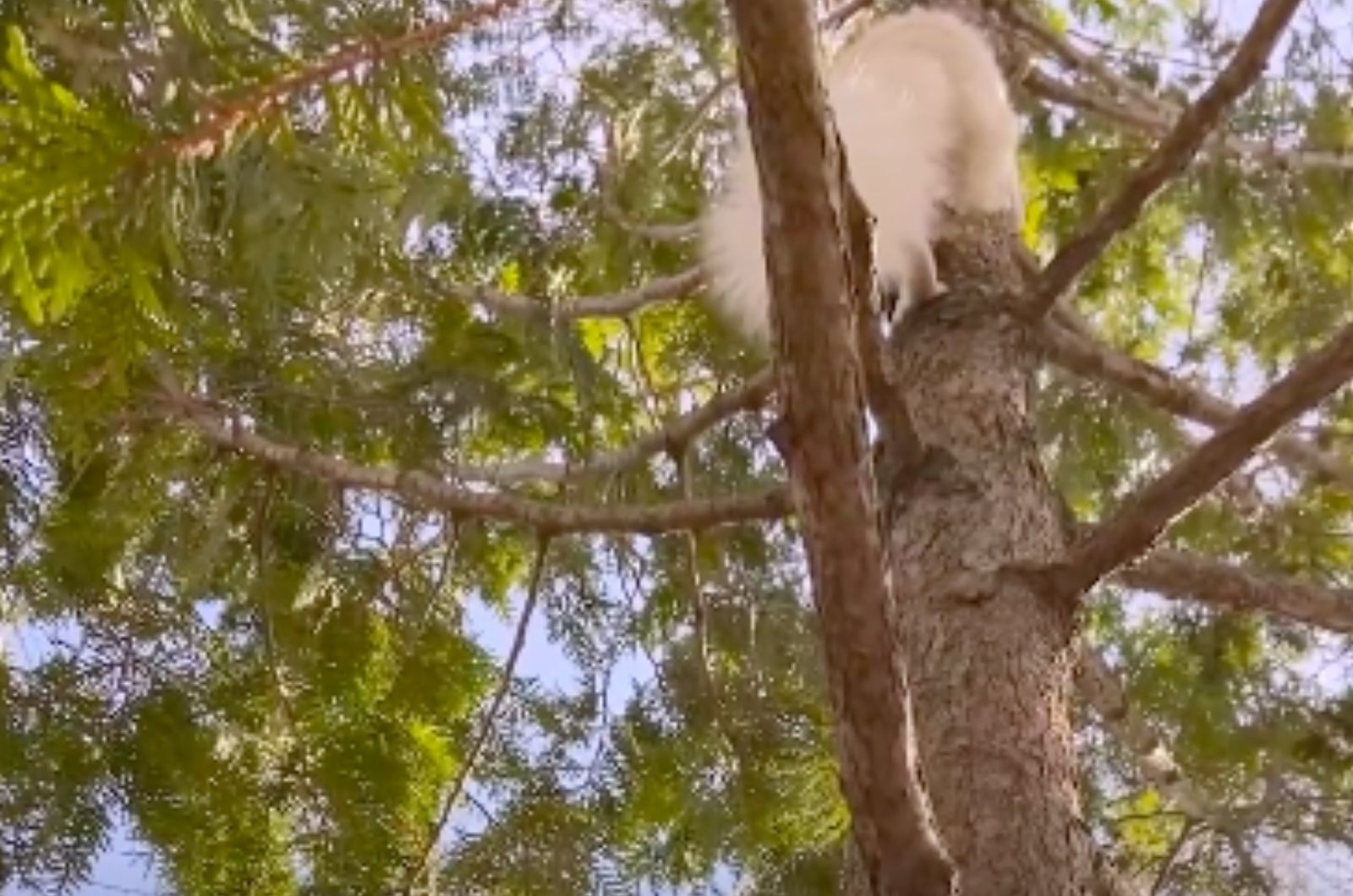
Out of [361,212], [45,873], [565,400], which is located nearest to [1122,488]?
[565,400]

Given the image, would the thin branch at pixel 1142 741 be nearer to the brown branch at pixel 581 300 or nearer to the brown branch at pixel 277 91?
the brown branch at pixel 581 300

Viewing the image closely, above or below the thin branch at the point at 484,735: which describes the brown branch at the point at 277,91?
below

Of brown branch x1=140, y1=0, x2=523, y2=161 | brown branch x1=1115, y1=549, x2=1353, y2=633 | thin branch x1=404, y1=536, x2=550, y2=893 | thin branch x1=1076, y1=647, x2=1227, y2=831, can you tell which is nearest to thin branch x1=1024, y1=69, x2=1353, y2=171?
thin branch x1=1076, y1=647, x2=1227, y2=831

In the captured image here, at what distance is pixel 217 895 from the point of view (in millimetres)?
2117

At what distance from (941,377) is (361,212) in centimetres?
88

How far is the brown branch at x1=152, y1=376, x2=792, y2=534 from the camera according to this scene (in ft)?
5.75

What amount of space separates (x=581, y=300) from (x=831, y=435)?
1373mm

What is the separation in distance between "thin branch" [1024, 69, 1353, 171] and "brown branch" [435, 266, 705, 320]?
572 mm

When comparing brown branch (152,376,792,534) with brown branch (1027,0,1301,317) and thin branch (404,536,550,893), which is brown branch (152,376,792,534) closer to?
thin branch (404,536,550,893)

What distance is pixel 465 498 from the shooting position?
5.97 feet

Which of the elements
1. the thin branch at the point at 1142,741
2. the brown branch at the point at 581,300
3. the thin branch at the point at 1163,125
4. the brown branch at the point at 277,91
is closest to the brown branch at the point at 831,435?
the brown branch at the point at 277,91

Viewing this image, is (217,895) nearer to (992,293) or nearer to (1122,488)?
(992,293)

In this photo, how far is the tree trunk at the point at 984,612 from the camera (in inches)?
53.5

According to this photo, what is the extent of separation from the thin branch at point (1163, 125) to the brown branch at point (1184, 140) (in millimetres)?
667
